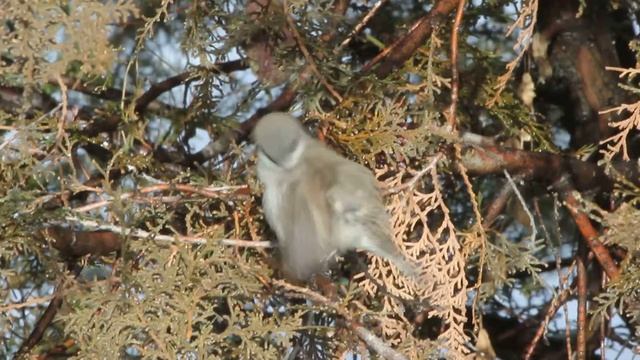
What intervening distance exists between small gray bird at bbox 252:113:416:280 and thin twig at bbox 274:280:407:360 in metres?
0.02

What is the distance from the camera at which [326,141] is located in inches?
83.3

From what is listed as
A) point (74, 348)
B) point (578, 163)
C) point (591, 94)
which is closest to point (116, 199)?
point (74, 348)

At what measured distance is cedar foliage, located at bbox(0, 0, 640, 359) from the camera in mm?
1878

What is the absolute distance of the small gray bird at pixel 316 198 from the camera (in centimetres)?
195

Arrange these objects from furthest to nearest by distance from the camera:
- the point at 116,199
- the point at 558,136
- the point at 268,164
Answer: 1. the point at 558,136
2. the point at 268,164
3. the point at 116,199

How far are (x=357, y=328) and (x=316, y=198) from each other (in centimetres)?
22

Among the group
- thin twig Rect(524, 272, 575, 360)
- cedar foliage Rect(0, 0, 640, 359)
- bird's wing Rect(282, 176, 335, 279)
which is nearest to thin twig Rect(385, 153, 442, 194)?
cedar foliage Rect(0, 0, 640, 359)

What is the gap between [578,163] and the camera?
2.27 metres

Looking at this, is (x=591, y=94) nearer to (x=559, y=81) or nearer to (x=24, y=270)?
(x=559, y=81)

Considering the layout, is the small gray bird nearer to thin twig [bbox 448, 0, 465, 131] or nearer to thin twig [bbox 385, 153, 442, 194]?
thin twig [bbox 385, 153, 442, 194]

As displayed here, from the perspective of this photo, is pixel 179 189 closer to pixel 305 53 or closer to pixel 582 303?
pixel 305 53

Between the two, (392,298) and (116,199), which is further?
(392,298)

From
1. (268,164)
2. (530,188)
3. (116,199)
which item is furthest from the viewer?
(530,188)

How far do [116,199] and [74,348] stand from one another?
584 millimetres
